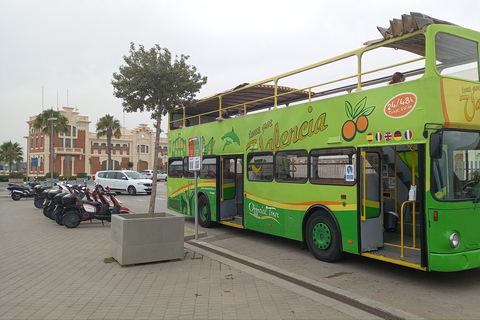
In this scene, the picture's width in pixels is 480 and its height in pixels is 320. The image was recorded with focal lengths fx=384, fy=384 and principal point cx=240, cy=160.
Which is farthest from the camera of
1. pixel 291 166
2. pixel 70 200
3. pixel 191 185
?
pixel 191 185

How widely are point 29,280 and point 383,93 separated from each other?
6.47m

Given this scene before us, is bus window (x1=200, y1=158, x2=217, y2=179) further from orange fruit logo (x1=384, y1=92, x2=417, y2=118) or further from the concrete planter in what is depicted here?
orange fruit logo (x1=384, y1=92, x2=417, y2=118)

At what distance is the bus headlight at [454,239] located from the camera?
17.8ft

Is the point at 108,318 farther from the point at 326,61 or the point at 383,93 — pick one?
the point at 326,61

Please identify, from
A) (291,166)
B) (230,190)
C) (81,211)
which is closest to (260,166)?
(291,166)

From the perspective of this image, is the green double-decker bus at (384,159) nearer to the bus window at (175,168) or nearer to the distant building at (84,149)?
the bus window at (175,168)

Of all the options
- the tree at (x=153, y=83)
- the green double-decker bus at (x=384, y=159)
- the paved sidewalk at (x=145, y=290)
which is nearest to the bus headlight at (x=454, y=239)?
the green double-decker bus at (x=384, y=159)

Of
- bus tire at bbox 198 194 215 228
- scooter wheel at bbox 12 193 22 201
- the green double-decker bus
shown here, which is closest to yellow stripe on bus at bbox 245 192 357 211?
the green double-decker bus

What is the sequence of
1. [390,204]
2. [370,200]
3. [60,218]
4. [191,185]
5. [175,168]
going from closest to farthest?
[370,200]
[390,204]
[191,185]
[60,218]
[175,168]

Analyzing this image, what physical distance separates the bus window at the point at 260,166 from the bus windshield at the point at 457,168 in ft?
12.8

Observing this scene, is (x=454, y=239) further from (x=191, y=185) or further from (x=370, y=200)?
(x=191, y=185)

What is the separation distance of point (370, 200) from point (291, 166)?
6.53 feet

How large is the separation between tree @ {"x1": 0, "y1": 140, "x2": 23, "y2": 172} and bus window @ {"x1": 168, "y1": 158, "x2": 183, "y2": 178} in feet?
182

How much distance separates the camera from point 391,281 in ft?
20.4
